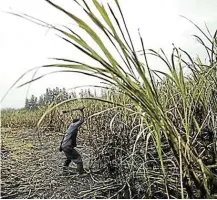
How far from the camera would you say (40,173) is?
3.64ft

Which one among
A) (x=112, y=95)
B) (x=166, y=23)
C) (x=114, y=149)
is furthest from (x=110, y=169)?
(x=166, y=23)

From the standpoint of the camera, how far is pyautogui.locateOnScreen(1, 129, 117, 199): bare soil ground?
1044mm

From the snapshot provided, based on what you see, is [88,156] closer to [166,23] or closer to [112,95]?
[112,95]

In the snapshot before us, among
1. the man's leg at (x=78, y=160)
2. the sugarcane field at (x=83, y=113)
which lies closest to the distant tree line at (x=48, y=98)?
the sugarcane field at (x=83, y=113)

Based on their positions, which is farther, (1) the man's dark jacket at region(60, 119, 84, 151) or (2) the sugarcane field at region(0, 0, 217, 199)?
(1) the man's dark jacket at region(60, 119, 84, 151)

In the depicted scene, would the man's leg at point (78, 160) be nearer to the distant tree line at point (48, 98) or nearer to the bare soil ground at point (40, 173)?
the bare soil ground at point (40, 173)

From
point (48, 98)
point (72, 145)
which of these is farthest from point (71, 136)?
point (48, 98)

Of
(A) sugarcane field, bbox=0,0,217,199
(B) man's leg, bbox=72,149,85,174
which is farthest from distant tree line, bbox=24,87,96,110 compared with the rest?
(B) man's leg, bbox=72,149,85,174

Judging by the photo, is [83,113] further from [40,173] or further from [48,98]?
[40,173]

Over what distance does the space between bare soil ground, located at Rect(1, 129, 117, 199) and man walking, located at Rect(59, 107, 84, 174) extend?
1 cm

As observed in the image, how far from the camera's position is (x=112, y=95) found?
3.15 ft

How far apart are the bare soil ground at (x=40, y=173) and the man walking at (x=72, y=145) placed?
1 centimetres

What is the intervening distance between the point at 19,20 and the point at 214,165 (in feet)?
2.49

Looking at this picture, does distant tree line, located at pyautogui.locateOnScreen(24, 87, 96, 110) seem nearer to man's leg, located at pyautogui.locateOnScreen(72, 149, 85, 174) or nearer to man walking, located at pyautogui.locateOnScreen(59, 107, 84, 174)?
man walking, located at pyautogui.locateOnScreen(59, 107, 84, 174)
